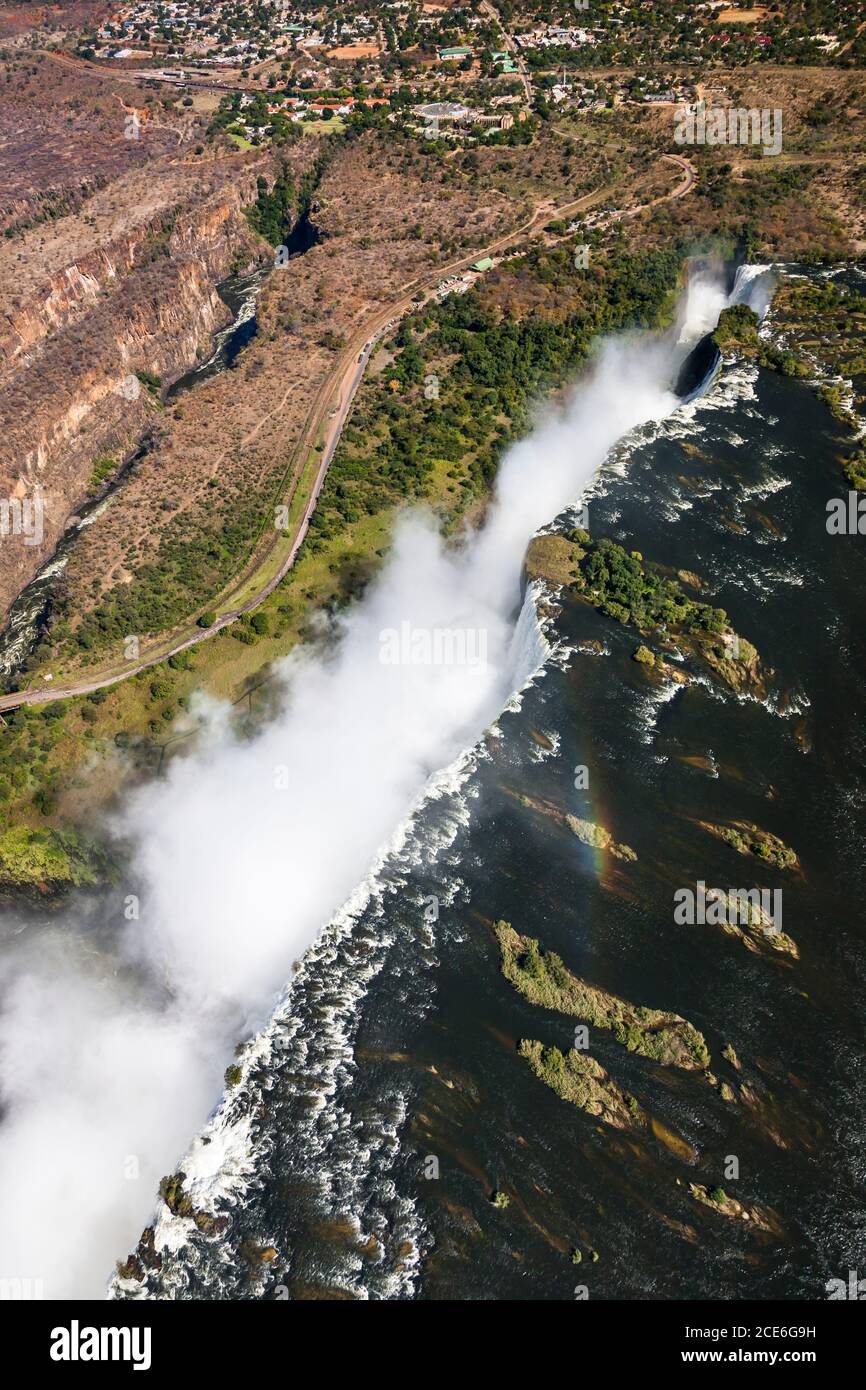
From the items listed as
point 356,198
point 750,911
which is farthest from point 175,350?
point 750,911

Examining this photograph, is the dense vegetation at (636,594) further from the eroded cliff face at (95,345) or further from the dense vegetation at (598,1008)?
the eroded cliff face at (95,345)

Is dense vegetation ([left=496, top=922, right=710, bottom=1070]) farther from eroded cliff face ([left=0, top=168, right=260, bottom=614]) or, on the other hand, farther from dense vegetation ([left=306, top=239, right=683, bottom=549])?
eroded cliff face ([left=0, top=168, right=260, bottom=614])

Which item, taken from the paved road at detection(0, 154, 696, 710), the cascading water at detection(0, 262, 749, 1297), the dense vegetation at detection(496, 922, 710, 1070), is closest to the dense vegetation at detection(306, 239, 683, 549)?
the paved road at detection(0, 154, 696, 710)

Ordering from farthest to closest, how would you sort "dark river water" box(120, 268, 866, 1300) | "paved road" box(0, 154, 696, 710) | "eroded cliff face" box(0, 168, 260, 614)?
"eroded cliff face" box(0, 168, 260, 614)
"paved road" box(0, 154, 696, 710)
"dark river water" box(120, 268, 866, 1300)

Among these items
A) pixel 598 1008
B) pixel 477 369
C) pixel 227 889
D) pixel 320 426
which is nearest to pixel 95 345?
pixel 320 426

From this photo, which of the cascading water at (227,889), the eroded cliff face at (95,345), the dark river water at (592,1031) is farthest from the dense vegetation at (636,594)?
the eroded cliff face at (95,345)

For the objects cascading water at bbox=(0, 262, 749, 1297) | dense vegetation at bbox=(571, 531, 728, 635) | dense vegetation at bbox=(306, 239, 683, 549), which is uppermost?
dense vegetation at bbox=(306, 239, 683, 549)
